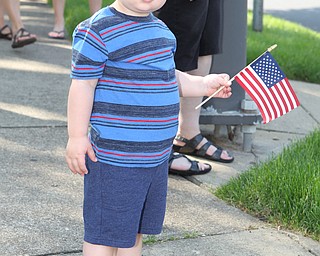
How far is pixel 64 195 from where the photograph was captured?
12.8ft

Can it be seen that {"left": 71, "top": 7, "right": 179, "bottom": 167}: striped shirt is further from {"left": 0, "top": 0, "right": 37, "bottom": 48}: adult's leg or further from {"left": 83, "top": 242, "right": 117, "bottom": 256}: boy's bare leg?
{"left": 0, "top": 0, "right": 37, "bottom": 48}: adult's leg

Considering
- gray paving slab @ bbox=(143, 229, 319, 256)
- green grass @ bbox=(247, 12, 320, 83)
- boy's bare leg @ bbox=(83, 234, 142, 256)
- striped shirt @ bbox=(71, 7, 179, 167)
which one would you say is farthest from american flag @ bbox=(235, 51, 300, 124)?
green grass @ bbox=(247, 12, 320, 83)

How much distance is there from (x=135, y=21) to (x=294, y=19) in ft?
37.0

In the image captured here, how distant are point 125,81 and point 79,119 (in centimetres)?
20

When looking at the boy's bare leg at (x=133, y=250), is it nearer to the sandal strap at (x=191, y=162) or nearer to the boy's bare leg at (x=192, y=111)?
the sandal strap at (x=191, y=162)

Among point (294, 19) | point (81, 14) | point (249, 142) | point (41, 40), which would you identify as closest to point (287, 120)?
point (249, 142)

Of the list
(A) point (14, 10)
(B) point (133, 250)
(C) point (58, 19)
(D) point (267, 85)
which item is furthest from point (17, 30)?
(B) point (133, 250)

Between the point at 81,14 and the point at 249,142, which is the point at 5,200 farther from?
the point at 81,14

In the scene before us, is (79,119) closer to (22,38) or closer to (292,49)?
(22,38)

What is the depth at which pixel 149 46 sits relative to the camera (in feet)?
8.56

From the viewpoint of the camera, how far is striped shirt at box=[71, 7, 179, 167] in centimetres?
255

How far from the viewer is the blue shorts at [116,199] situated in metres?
2.65

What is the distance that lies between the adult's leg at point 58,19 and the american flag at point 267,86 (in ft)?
16.6

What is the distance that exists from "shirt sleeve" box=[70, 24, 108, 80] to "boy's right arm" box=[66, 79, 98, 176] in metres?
0.03
